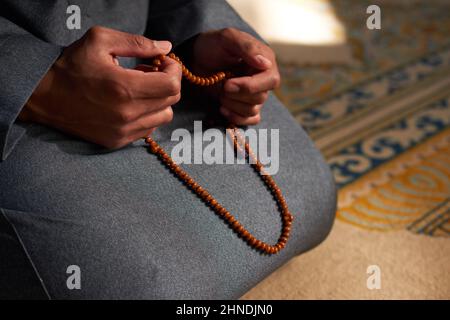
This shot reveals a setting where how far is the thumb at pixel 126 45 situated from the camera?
61cm

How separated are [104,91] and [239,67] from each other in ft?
0.85

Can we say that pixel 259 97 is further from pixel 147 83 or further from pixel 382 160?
pixel 382 160

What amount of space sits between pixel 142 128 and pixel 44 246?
17cm

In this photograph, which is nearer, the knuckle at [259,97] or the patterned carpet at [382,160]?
the knuckle at [259,97]

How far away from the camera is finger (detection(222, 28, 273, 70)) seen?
755mm

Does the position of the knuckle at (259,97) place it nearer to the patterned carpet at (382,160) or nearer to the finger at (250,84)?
the finger at (250,84)

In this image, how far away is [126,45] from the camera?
0.62 m

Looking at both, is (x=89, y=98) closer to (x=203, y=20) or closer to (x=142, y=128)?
(x=142, y=128)

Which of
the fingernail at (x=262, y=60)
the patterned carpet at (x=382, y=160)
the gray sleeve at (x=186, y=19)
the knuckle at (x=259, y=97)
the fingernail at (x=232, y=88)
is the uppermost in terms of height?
the gray sleeve at (x=186, y=19)

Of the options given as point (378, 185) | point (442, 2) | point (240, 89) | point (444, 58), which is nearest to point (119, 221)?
point (240, 89)

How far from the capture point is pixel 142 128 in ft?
2.13

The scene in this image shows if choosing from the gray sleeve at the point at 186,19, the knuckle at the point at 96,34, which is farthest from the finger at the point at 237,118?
the knuckle at the point at 96,34

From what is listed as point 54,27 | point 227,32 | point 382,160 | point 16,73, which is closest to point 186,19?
point 227,32

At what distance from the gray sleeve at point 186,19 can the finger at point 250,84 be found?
0.41 feet
